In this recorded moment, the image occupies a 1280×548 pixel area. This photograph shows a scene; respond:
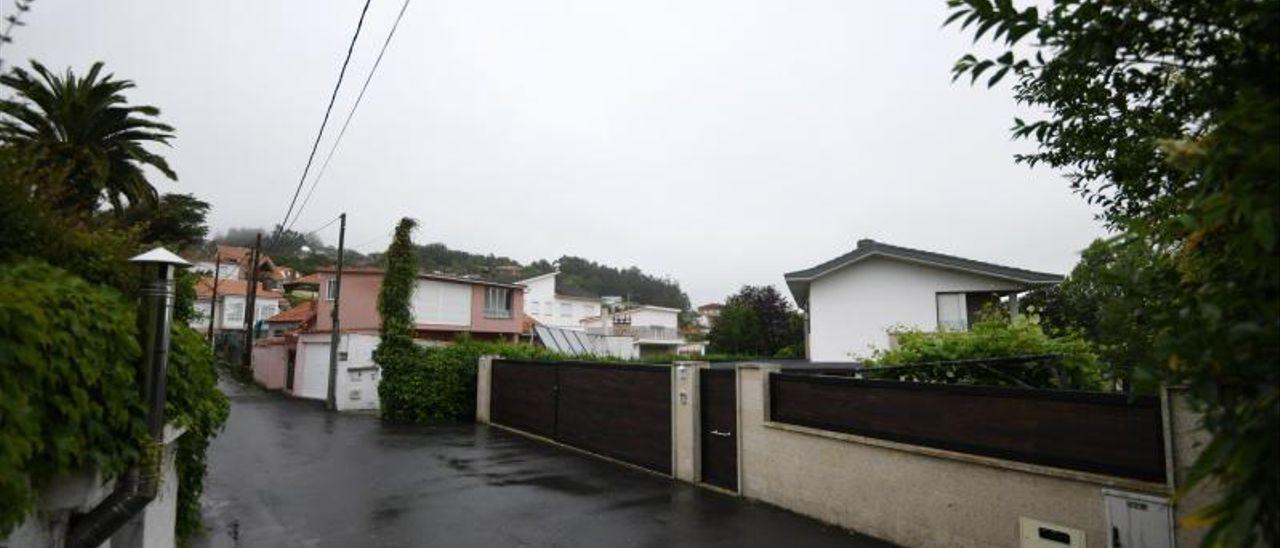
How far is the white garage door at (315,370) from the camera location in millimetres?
25547

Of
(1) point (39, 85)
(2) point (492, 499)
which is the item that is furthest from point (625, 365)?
(1) point (39, 85)

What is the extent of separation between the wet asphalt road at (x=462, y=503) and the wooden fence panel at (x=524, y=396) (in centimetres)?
137

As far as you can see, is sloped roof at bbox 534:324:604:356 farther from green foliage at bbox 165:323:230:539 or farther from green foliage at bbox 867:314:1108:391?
green foliage at bbox 165:323:230:539

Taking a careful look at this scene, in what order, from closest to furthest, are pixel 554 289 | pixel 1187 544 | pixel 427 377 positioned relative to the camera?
pixel 1187 544
pixel 427 377
pixel 554 289

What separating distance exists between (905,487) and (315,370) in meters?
24.9

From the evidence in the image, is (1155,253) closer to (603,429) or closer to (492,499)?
(492,499)

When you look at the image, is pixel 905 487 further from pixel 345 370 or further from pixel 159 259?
pixel 345 370

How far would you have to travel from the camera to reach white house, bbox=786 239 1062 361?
16453 mm

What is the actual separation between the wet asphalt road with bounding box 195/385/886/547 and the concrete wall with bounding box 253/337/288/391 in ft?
62.0

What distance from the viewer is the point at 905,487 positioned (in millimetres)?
6641

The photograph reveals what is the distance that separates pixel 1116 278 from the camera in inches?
98.0

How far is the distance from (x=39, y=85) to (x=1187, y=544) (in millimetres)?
20840

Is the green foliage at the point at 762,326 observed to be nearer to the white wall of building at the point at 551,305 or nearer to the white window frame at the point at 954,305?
the white wall of building at the point at 551,305

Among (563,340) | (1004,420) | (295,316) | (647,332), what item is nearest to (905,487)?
(1004,420)
